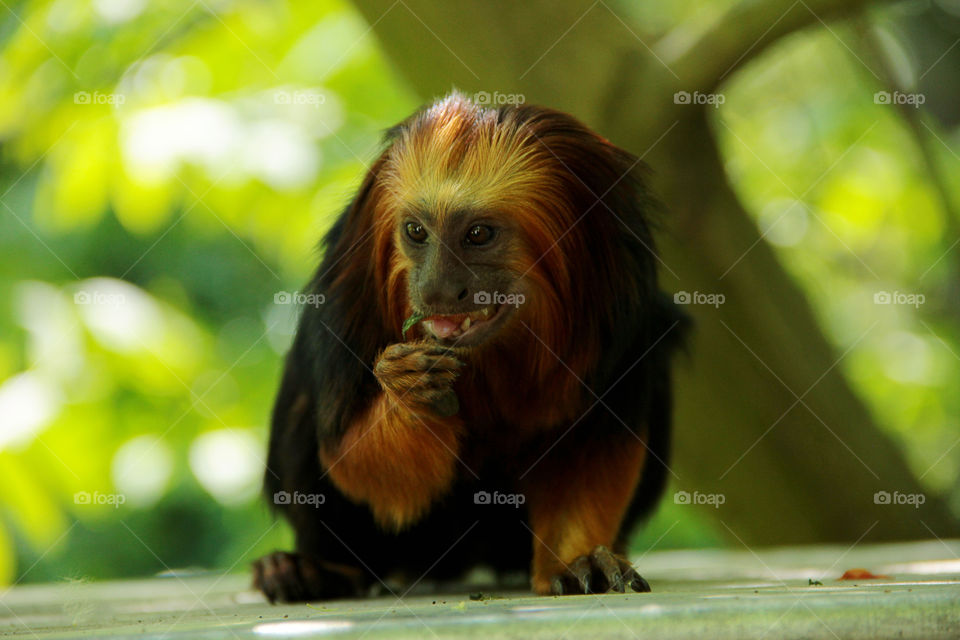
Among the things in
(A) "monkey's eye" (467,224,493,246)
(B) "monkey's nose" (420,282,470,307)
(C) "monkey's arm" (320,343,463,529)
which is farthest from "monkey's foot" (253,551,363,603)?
(A) "monkey's eye" (467,224,493,246)

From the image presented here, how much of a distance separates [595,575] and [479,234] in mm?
1143

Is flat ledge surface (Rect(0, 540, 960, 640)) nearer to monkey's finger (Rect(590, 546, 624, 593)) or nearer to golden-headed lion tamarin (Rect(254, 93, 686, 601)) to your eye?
monkey's finger (Rect(590, 546, 624, 593))

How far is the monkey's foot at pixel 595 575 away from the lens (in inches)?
123

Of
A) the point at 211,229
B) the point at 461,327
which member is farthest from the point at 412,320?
the point at 211,229

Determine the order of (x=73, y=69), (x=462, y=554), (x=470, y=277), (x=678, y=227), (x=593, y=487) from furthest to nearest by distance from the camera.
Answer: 1. (x=73, y=69)
2. (x=678, y=227)
3. (x=462, y=554)
4. (x=593, y=487)
5. (x=470, y=277)

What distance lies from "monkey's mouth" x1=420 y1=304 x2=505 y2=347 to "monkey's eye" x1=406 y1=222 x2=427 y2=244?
0.85ft

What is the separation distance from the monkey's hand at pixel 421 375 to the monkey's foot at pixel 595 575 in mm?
667

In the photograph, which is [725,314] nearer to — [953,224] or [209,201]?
[953,224]

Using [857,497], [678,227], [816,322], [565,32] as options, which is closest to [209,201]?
[565,32]

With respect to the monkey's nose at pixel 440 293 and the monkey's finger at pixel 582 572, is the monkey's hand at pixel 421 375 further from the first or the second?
the monkey's finger at pixel 582 572

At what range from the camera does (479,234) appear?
3.28 m

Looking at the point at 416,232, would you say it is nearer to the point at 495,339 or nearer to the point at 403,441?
the point at 495,339

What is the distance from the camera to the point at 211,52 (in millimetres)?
5117

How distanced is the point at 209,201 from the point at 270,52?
0.96 meters
